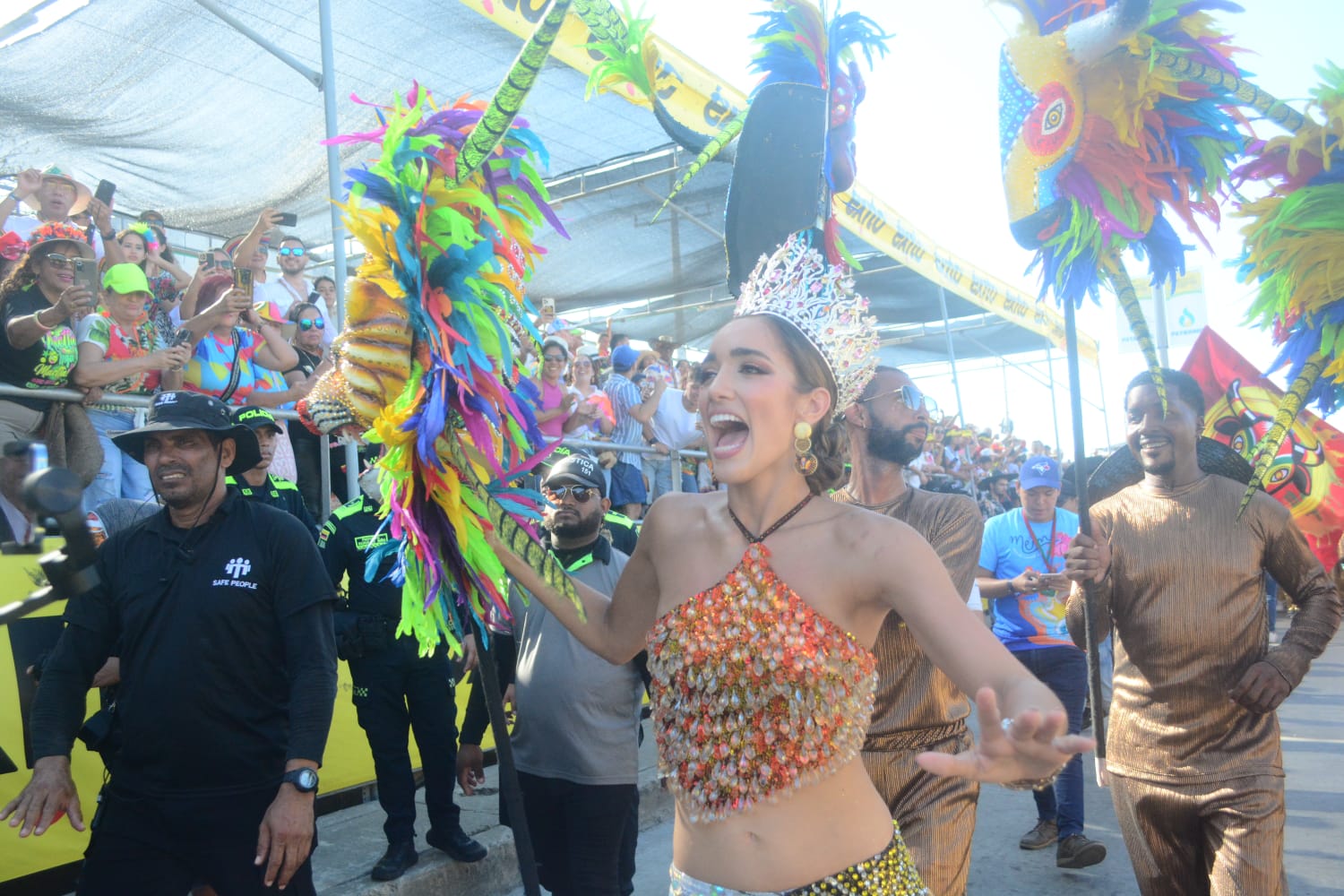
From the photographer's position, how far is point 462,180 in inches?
90.3

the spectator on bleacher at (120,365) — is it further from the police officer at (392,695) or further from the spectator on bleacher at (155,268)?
the police officer at (392,695)

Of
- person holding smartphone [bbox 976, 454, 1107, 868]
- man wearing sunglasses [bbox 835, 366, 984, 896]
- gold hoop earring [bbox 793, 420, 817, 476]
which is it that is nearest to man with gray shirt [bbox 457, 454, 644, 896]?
man wearing sunglasses [bbox 835, 366, 984, 896]

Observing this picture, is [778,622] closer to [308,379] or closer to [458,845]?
[458,845]

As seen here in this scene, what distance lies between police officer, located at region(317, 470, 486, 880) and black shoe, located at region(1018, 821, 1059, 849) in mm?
3035

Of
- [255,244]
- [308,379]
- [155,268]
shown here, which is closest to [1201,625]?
[308,379]

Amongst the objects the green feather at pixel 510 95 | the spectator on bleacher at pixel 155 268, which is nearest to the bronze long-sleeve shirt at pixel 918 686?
the green feather at pixel 510 95

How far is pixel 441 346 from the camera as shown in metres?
2.17

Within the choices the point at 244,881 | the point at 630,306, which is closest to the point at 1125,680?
the point at 244,881

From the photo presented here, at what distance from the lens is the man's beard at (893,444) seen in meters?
3.81

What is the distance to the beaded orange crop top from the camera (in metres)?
2.20

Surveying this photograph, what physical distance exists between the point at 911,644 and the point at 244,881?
227 centimetres

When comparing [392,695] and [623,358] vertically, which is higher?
[623,358]

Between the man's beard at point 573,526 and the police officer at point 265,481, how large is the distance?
1.32m

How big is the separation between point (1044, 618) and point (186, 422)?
15.2 ft
